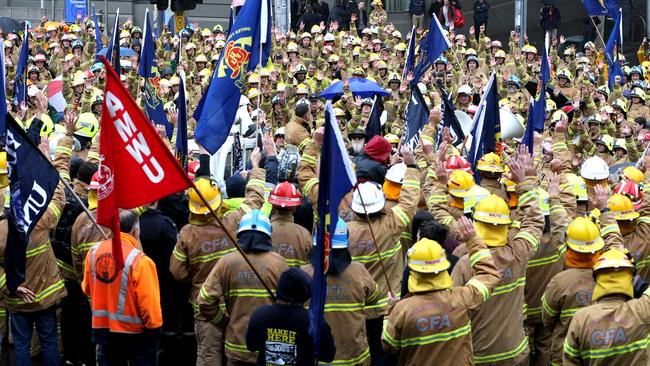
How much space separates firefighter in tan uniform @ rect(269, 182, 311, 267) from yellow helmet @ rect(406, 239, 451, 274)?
183 cm

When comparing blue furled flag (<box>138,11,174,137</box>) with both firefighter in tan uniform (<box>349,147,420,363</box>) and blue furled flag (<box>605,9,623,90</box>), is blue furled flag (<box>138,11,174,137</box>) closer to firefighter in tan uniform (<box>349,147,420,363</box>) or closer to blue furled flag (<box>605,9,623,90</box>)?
firefighter in tan uniform (<box>349,147,420,363</box>)

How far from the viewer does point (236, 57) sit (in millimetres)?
11711

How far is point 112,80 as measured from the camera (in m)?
7.53

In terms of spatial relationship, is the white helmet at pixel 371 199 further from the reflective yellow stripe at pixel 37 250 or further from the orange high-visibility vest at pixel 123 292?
the reflective yellow stripe at pixel 37 250

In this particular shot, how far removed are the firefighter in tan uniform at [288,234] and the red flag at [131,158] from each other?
1701mm

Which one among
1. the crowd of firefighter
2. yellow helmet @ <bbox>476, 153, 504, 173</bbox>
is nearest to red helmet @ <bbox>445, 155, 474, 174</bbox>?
the crowd of firefighter

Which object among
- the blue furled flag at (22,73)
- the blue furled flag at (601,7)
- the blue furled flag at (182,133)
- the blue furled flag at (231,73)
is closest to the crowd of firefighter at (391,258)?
the blue furled flag at (182,133)

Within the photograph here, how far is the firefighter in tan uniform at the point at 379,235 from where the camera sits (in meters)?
9.15

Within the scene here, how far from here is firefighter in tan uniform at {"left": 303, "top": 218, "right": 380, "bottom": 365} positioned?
Answer: 822cm

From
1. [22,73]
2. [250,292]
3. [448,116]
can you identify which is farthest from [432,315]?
[22,73]

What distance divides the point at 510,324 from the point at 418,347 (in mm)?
1208

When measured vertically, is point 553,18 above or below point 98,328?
above

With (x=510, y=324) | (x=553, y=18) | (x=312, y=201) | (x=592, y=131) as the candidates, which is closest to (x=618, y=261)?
(x=510, y=324)

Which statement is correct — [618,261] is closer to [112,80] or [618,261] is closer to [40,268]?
[112,80]
